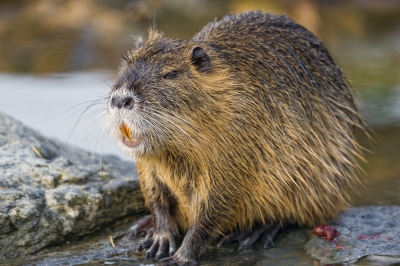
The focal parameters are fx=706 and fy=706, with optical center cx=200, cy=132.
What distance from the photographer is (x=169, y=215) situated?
4.54 m

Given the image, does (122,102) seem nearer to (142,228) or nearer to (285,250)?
(142,228)

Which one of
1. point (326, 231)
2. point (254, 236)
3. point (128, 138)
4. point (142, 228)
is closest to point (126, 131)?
point (128, 138)

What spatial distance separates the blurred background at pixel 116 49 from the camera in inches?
301

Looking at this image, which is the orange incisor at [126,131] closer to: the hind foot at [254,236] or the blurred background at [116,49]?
the hind foot at [254,236]

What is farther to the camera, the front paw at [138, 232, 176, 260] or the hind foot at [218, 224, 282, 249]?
the hind foot at [218, 224, 282, 249]

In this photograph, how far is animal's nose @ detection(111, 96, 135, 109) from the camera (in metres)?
3.82

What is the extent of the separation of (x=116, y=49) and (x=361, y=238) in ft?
Answer: 25.2

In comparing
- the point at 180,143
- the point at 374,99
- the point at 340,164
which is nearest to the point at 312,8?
the point at 374,99

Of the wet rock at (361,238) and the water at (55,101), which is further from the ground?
the water at (55,101)

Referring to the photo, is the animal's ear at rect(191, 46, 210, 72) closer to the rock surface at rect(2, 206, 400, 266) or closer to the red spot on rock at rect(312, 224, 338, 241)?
the rock surface at rect(2, 206, 400, 266)

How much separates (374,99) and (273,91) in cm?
419

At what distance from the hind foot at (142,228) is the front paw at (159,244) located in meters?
0.12

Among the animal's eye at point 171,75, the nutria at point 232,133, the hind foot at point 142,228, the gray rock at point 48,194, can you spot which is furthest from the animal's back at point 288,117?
the gray rock at point 48,194

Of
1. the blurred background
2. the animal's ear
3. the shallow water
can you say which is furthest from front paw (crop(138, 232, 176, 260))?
the blurred background
